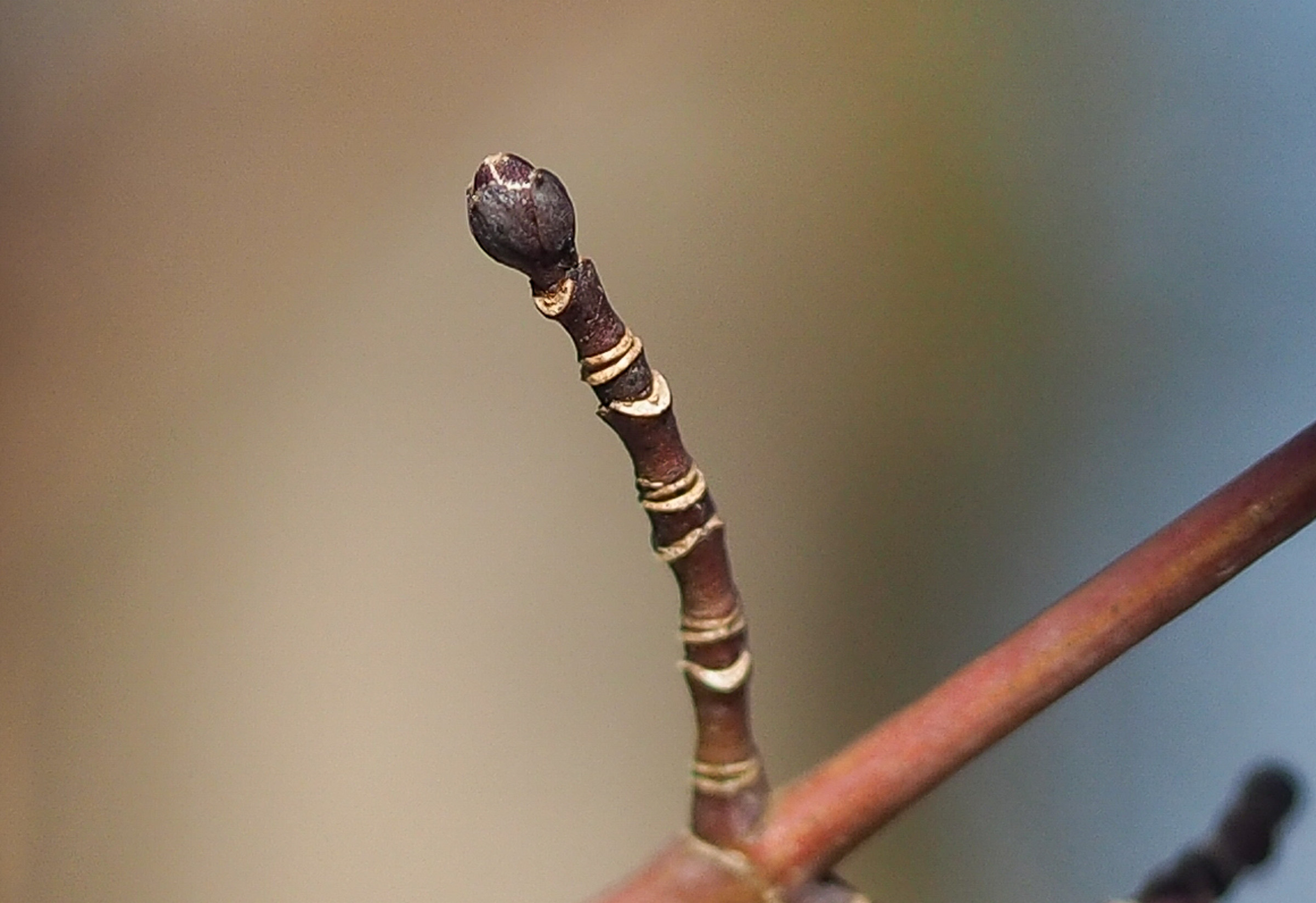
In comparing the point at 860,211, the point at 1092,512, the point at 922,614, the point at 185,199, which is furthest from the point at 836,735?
the point at 185,199

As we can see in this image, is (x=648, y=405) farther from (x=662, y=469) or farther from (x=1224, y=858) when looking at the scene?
(x=1224, y=858)

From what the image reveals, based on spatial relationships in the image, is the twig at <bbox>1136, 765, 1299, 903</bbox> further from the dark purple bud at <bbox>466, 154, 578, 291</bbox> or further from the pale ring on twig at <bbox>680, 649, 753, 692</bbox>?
the dark purple bud at <bbox>466, 154, 578, 291</bbox>

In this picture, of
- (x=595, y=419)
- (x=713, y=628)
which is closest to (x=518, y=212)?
(x=713, y=628)

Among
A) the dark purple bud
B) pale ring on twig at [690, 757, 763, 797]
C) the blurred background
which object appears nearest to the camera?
the dark purple bud

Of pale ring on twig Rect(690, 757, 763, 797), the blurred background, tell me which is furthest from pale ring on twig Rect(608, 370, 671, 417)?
the blurred background

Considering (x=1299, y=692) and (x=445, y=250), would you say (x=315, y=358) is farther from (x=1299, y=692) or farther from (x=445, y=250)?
(x=1299, y=692)

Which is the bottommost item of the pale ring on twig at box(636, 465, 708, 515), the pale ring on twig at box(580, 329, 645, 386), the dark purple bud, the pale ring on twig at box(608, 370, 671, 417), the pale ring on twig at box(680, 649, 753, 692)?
the pale ring on twig at box(680, 649, 753, 692)
